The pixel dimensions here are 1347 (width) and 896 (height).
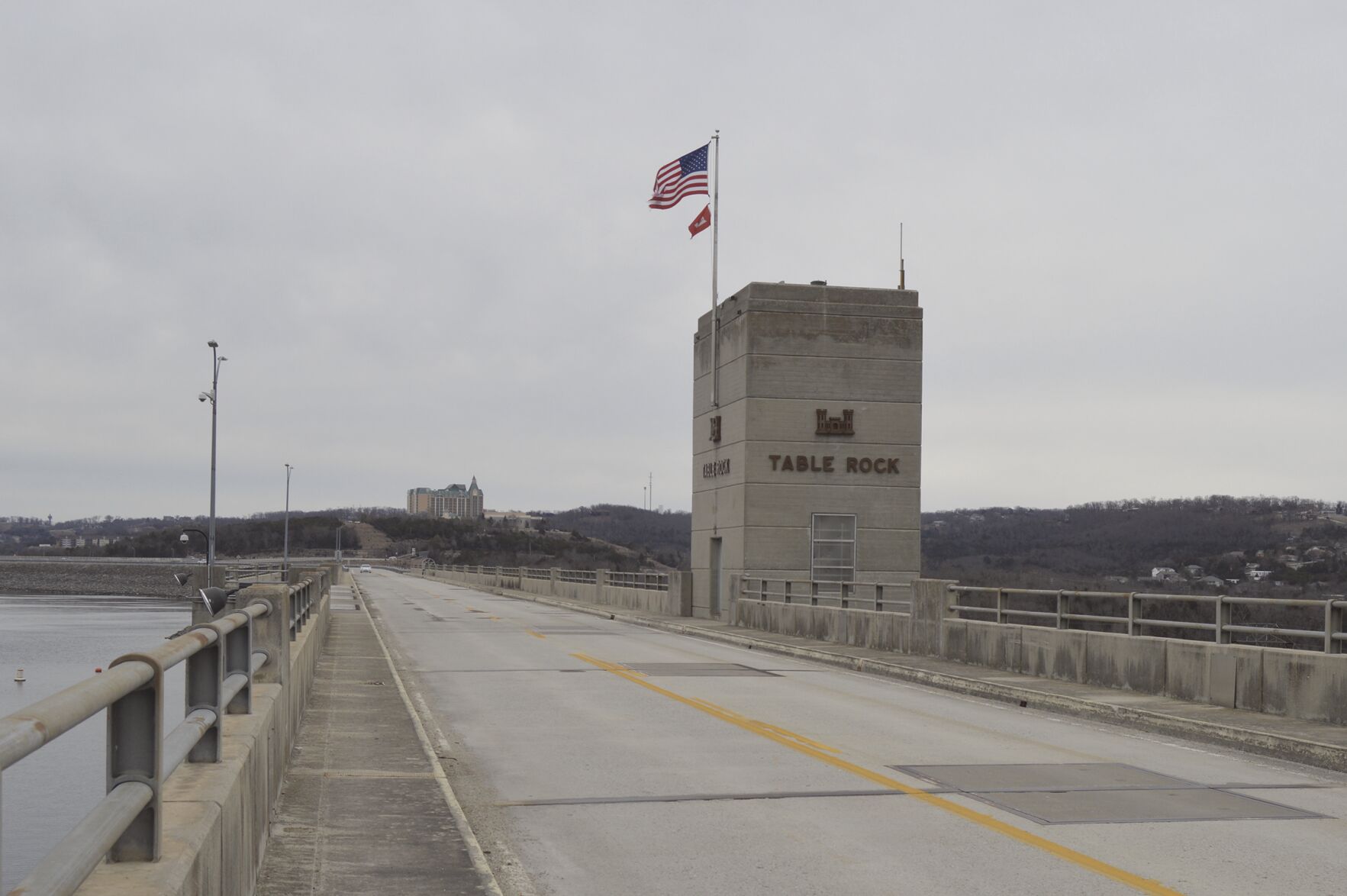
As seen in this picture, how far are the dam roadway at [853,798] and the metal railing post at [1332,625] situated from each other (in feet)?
6.79

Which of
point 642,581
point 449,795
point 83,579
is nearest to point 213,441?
point 642,581

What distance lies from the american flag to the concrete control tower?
3.52 meters

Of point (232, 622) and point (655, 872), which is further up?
point (232, 622)

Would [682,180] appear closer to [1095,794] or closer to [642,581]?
[642,581]

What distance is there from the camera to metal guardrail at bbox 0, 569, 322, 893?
298 centimetres

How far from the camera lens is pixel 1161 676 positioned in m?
17.5

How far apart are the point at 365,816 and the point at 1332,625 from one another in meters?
11.0

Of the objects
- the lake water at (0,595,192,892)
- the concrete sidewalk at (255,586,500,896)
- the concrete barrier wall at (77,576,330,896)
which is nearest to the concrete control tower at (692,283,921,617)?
the lake water at (0,595,192,892)

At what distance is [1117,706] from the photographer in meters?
16.2

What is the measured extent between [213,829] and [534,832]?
442 centimetres

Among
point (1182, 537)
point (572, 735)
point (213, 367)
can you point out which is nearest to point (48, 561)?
point (213, 367)

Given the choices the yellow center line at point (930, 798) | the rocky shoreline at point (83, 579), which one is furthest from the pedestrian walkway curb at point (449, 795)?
the rocky shoreline at point (83, 579)

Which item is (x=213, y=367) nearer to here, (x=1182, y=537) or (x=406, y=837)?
(x=406, y=837)

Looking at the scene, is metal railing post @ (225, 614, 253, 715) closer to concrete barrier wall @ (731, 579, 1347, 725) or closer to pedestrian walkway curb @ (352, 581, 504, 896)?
pedestrian walkway curb @ (352, 581, 504, 896)
